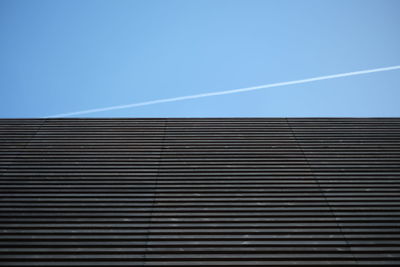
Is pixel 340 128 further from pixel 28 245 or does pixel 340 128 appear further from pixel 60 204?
pixel 28 245

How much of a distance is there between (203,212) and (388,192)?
7.21 ft

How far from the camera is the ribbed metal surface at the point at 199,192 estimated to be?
10.5 ft

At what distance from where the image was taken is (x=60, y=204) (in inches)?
144

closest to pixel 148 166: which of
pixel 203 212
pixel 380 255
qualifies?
pixel 203 212

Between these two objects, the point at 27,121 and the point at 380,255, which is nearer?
the point at 380,255

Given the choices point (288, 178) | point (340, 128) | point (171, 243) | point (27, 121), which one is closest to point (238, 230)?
point (171, 243)

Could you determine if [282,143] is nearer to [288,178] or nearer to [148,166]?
[288,178]

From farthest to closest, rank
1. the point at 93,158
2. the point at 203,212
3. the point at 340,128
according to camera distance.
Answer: the point at 340,128 < the point at 93,158 < the point at 203,212

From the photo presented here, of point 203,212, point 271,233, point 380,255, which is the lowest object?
point 380,255

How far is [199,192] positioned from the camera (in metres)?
3.85

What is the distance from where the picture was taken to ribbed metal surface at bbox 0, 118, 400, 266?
3188mm

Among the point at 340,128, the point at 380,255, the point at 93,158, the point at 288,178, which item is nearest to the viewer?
the point at 380,255

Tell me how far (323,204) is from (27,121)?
4377 millimetres

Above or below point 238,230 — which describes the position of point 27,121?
Result: above
